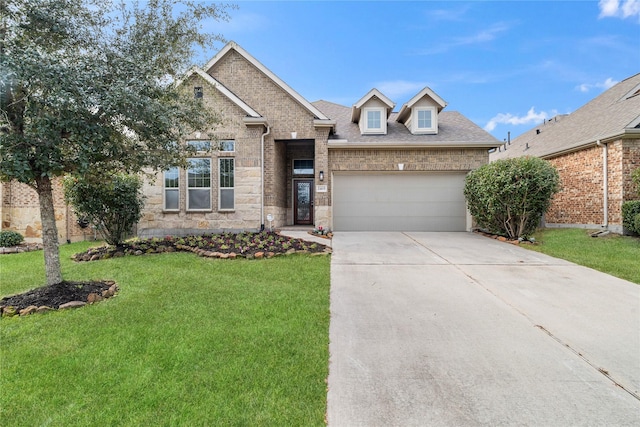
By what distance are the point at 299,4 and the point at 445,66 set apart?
8526 mm

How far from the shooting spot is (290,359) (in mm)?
2836

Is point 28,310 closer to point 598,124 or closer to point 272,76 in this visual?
point 272,76

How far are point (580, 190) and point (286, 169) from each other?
11891 millimetres

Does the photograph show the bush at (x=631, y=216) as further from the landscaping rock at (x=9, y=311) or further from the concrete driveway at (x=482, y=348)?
the landscaping rock at (x=9, y=311)

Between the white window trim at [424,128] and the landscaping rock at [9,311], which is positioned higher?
the white window trim at [424,128]

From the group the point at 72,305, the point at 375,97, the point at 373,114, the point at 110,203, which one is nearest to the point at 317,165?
the point at 373,114

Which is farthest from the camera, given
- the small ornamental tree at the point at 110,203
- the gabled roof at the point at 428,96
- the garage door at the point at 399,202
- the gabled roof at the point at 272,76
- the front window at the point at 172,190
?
the gabled roof at the point at 428,96

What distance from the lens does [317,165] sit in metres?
11.7

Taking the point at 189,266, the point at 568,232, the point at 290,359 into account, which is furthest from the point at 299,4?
the point at 568,232

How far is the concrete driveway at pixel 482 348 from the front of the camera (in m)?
2.28

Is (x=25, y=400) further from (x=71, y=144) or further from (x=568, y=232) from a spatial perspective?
(x=568, y=232)

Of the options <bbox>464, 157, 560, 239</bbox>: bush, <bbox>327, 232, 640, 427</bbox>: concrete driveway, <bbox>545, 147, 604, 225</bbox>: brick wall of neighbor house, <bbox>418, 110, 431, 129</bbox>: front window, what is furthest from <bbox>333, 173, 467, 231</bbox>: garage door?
<bbox>327, 232, 640, 427</bbox>: concrete driveway

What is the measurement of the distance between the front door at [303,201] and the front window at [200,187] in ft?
13.5

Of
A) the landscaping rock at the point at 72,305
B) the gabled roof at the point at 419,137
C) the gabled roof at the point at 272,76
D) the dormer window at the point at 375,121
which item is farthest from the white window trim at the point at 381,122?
the landscaping rock at the point at 72,305
